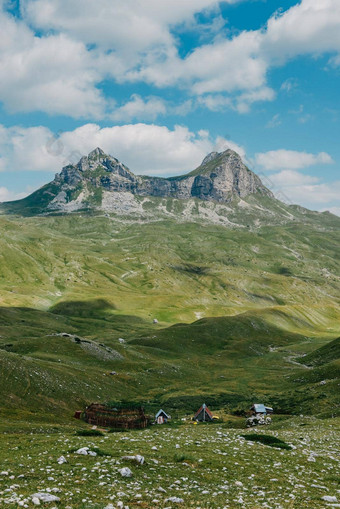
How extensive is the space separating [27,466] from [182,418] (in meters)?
61.5

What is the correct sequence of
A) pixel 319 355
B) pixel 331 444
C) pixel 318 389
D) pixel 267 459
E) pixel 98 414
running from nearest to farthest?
pixel 267 459 → pixel 331 444 → pixel 98 414 → pixel 318 389 → pixel 319 355

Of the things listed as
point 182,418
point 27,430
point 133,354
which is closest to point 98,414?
point 182,418

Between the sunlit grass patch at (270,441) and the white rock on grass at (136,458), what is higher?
the white rock on grass at (136,458)

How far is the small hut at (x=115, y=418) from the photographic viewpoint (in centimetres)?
6444

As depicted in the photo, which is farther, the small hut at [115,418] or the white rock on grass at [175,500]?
the small hut at [115,418]

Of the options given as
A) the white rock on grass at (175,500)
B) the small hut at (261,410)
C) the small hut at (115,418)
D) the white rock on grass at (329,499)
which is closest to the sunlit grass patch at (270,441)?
the white rock on grass at (329,499)

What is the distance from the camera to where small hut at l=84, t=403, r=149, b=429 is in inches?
2537

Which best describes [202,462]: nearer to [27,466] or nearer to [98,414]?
[27,466]

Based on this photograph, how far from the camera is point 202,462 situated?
22344mm

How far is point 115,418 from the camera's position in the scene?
65.2 meters

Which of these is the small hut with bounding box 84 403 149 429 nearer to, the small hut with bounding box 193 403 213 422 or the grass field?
the small hut with bounding box 193 403 213 422

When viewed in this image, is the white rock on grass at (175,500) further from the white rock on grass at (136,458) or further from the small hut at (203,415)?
the small hut at (203,415)

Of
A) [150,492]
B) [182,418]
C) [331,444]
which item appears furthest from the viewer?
[182,418]

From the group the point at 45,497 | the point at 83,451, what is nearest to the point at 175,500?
the point at 45,497
